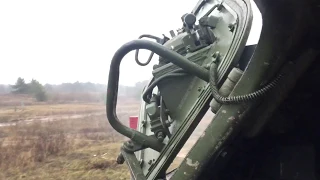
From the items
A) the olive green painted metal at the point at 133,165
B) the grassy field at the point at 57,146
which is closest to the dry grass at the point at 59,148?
the grassy field at the point at 57,146

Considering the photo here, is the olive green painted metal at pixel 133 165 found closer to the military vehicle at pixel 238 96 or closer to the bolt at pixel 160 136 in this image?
the military vehicle at pixel 238 96

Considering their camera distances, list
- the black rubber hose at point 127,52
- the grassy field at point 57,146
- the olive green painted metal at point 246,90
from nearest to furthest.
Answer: the olive green painted metal at point 246,90
the black rubber hose at point 127,52
the grassy field at point 57,146

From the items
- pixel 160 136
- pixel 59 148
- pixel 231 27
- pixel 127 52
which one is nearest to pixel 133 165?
pixel 160 136

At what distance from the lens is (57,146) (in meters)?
13.0

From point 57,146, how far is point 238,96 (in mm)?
11920

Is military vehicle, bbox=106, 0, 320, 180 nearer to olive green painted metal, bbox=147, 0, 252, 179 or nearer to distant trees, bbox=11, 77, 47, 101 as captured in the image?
olive green painted metal, bbox=147, 0, 252, 179

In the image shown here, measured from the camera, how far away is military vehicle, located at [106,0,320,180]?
5.25ft

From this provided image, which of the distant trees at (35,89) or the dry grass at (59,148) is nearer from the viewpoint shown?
the dry grass at (59,148)

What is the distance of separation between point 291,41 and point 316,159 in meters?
0.86

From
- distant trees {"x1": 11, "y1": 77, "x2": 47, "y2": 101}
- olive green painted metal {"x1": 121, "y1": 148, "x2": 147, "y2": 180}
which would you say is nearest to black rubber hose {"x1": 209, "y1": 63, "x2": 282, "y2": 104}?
olive green painted metal {"x1": 121, "y1": 148, "x2": 147, "y2": 180}

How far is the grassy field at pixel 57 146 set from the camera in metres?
9.43

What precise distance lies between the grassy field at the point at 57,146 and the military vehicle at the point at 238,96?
0.87 feet

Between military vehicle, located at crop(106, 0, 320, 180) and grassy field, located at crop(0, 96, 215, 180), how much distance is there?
10.4 inches

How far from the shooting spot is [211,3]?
130 inches
